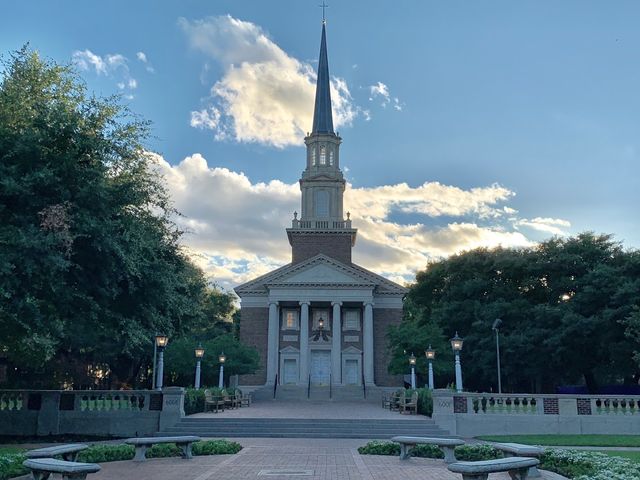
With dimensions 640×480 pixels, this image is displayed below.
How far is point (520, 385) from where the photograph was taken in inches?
2116

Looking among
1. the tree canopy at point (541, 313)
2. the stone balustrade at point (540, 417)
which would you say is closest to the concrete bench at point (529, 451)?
the stone balustrade at point (540, 417)

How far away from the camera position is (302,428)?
2142cm

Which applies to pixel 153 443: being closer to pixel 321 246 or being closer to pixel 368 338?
pixel 368 338

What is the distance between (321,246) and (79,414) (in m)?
37.2

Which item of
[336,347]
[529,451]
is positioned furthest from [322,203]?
[529,451]

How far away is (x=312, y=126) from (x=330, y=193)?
26.2ft

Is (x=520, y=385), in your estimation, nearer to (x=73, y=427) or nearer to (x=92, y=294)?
(x=73, y=427)

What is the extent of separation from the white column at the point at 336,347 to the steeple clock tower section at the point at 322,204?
20.6ft

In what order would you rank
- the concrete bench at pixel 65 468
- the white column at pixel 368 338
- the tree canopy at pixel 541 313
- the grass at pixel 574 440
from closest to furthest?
the concrete bench at pixel 65 468
the grass at pixel 574 440
the tree canopy at pixel 541 313
the white column at pixel 368 338

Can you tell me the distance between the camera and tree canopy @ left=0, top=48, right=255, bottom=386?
13758 mm

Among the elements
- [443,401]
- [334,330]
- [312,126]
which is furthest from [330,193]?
[443,401]

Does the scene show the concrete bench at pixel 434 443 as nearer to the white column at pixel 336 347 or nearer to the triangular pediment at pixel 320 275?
the white column at pixel 336 347

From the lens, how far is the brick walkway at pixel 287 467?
460 inches

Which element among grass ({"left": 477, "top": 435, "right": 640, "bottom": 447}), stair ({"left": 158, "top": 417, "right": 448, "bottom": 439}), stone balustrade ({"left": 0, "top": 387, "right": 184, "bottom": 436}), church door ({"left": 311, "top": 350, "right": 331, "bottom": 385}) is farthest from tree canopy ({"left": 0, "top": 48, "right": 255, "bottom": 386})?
church door ({"left": 311, "top": 350, "right": 331, "bottom": 385})
